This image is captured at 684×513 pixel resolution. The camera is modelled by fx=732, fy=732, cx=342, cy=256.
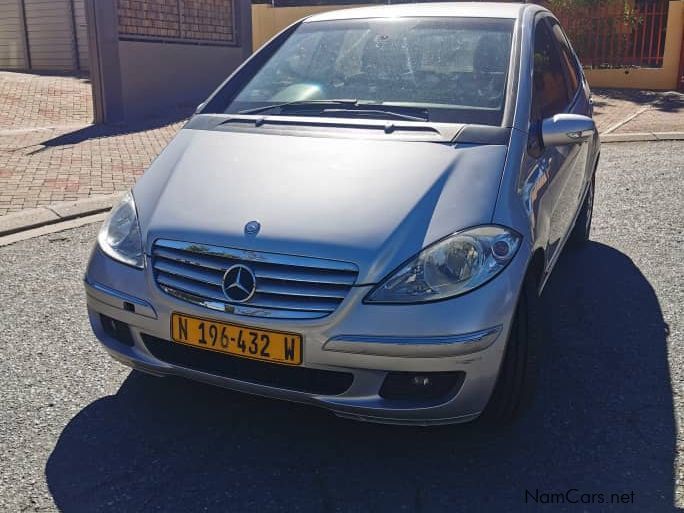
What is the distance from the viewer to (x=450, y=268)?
2.54 m

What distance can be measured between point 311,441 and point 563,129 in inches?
69.4

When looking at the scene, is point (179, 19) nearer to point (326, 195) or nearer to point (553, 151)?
point (553, 151)

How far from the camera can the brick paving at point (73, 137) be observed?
7.37 meters

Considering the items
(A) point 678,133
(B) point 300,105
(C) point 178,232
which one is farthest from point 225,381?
(A) point 678,133

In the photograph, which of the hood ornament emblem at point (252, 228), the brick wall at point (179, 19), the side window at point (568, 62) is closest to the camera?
the hood ornament emblem at point (252, 228)

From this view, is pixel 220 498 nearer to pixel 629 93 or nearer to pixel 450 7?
pixel 450 7

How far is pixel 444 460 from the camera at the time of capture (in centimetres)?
277

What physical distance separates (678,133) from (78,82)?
1243 cm

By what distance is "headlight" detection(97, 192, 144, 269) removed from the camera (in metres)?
2.82

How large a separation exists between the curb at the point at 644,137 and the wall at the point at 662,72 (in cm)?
505

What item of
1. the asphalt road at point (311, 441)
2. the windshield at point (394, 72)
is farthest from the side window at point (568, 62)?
the asphalt road at point (311, 441)

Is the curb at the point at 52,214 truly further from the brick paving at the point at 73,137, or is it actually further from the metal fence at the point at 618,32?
the metal fence at the point at 618,32

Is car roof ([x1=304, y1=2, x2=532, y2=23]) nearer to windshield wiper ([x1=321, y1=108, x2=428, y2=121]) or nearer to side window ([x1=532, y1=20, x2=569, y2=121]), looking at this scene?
side window ([x1=532, y1=20, x2=569, y2=121])

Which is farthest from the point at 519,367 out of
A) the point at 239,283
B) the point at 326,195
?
the point at 239,283
